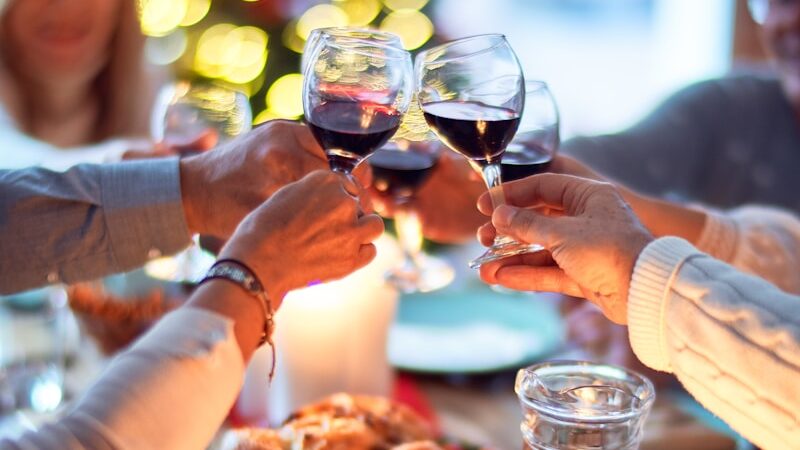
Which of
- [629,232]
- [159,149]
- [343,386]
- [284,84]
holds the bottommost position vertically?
[284,84]

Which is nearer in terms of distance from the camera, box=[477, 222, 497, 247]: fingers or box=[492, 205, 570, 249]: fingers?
box=[492, 205, 570, 249]: fingers

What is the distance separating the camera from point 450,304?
1804mm

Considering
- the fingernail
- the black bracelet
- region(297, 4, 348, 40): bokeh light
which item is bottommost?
region(297, 4, 348, 40): bokeh light

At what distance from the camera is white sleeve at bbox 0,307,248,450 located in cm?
68

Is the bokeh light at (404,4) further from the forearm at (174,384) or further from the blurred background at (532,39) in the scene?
the forearm at (174,384)

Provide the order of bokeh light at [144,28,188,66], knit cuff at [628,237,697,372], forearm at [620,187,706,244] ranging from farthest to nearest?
bokeh light at [144,28,188,66]
forearm at [620,187,706,244]
knit cuff at [628,237,697,372]

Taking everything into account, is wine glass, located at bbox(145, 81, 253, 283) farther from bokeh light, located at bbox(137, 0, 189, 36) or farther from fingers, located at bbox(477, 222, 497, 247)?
bokeh light, located at bbox(137, 0, 189, 36)

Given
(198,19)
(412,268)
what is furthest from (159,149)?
(198,19)

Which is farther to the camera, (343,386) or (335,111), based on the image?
(343,386)

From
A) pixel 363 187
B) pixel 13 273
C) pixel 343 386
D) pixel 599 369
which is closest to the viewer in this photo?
pixel 599 369

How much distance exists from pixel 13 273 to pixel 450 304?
3.03ft

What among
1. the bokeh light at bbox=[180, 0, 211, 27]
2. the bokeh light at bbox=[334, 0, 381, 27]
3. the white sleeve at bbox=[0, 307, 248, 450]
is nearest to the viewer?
the white sleeve at bbox=[0, 307, 248, 450]

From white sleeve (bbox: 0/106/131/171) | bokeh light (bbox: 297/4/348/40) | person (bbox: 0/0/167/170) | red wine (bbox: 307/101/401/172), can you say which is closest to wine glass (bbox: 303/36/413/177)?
red wine (bbox: 307/101/401/172)

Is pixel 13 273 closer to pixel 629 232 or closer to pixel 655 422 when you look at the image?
pixel 629 232
